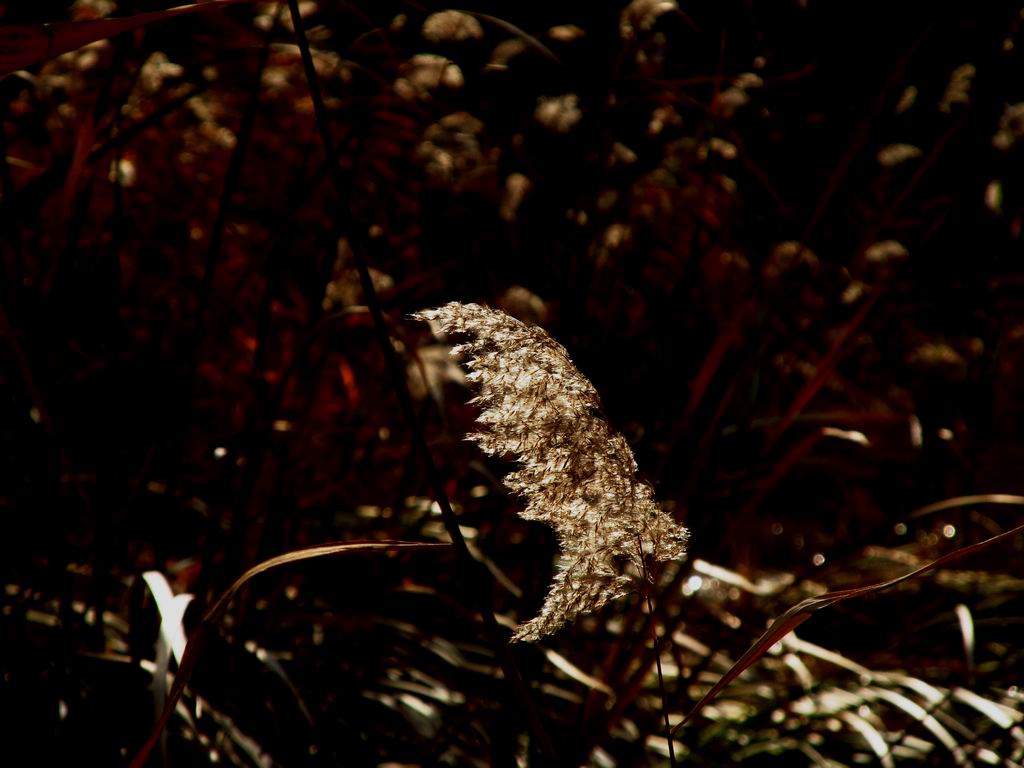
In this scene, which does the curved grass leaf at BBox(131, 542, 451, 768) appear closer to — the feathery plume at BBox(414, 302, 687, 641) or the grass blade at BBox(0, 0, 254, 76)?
the feathery plume at BBox(414, 302, 687, 641)

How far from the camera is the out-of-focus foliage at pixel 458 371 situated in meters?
1.05

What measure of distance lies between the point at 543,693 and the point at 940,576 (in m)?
1.21

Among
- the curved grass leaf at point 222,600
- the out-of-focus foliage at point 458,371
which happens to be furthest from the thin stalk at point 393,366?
the out-of-focus foliage at point 458,371

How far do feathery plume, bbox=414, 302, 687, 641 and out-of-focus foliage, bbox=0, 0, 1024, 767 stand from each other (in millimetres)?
205

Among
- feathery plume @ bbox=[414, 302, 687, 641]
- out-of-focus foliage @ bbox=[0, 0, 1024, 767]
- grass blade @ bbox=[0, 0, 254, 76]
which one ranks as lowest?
out-of-focus foliage @ bbox=[0, 0, 1024, 767]

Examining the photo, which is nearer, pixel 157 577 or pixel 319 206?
pixel 157 577

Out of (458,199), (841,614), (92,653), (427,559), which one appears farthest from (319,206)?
(841,614)

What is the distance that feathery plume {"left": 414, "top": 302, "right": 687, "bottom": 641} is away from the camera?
59 cm

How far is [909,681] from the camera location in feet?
4.39

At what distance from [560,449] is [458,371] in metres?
1.04

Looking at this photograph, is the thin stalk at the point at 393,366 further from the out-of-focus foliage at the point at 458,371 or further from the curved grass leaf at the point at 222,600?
the out-of-focus foliage at the point at 458,371

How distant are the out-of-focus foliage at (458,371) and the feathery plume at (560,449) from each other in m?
0.21

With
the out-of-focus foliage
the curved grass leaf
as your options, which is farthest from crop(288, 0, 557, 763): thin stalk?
the out-of-focus foliage

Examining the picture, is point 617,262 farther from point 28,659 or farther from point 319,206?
point 28,659
